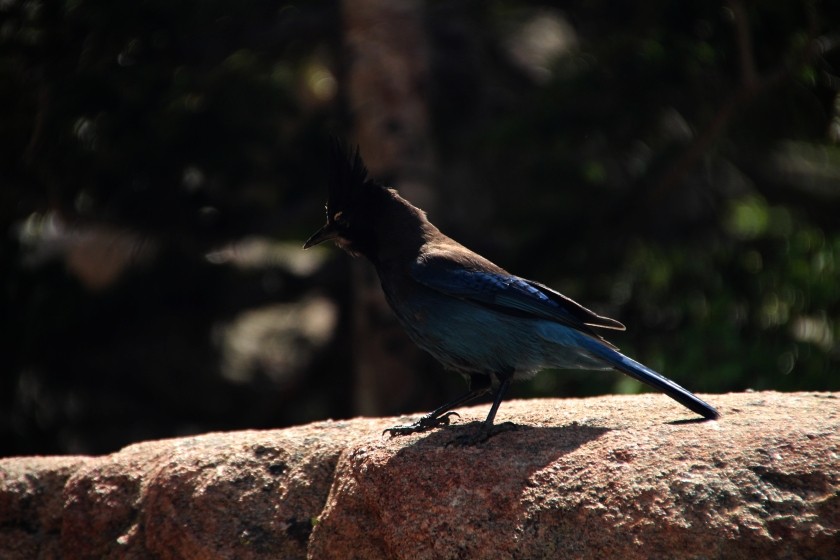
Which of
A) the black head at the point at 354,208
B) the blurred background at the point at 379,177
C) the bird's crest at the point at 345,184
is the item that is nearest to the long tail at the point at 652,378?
the black head at the point at 354,208

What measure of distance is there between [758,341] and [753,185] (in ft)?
9.79

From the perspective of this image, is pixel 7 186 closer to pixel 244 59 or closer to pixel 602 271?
pixel 244 59

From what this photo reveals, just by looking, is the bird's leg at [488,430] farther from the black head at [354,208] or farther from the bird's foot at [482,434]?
the black head at [354,208]

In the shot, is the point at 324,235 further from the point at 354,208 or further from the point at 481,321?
the point at 481,321

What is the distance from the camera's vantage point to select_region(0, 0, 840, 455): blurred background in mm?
7191

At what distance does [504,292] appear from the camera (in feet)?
14.4

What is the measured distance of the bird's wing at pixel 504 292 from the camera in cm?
429

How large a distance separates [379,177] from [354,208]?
2909 millimetres

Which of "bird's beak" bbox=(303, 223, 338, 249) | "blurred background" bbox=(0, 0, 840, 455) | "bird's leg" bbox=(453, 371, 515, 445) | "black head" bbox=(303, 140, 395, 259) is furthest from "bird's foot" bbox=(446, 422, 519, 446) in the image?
"blurred background" bbox=(0, 0, 840, 455)

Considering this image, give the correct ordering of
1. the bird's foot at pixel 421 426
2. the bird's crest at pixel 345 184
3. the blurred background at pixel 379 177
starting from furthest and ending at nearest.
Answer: the blurred background at pixel 379 177, the bird's crest at pixel 345 184, the bird's foot at pixel 421 426

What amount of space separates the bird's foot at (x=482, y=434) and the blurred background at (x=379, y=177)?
10.2ft

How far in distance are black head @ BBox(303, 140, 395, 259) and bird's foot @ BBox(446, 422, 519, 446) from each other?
1209 mm

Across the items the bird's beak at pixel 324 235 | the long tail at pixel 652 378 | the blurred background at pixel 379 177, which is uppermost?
the long tail at pixel 652 378

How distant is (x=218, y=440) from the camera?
4.36 meters
